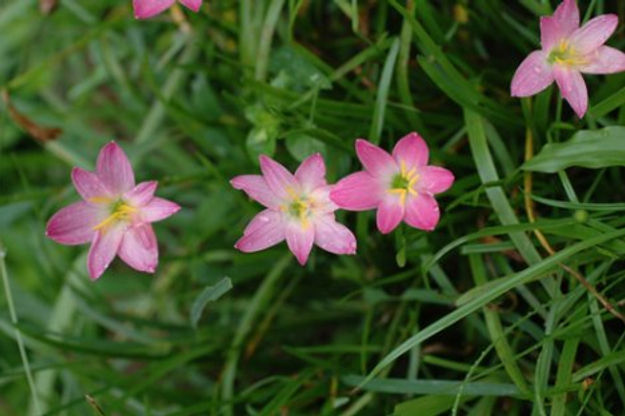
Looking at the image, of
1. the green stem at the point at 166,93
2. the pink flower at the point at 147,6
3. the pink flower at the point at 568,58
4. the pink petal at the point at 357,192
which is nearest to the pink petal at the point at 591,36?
the pink flower at the point at 568,58

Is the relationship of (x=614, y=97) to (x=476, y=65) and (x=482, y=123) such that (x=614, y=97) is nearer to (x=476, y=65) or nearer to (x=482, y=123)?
(x=482, y=123)

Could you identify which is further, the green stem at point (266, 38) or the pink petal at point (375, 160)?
the green stem at point (266, 38)

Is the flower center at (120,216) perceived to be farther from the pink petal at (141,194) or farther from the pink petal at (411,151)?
the pink petal at (411,151)

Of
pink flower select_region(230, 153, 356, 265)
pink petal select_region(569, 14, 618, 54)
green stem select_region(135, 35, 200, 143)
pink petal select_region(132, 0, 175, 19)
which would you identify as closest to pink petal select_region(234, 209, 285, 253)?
pink flower select_region(230, 153, 356, 265)

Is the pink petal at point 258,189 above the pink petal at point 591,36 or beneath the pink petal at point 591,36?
beneath

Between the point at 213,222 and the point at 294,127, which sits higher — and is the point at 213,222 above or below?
below

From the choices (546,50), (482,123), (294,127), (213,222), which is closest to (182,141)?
(213,222)
